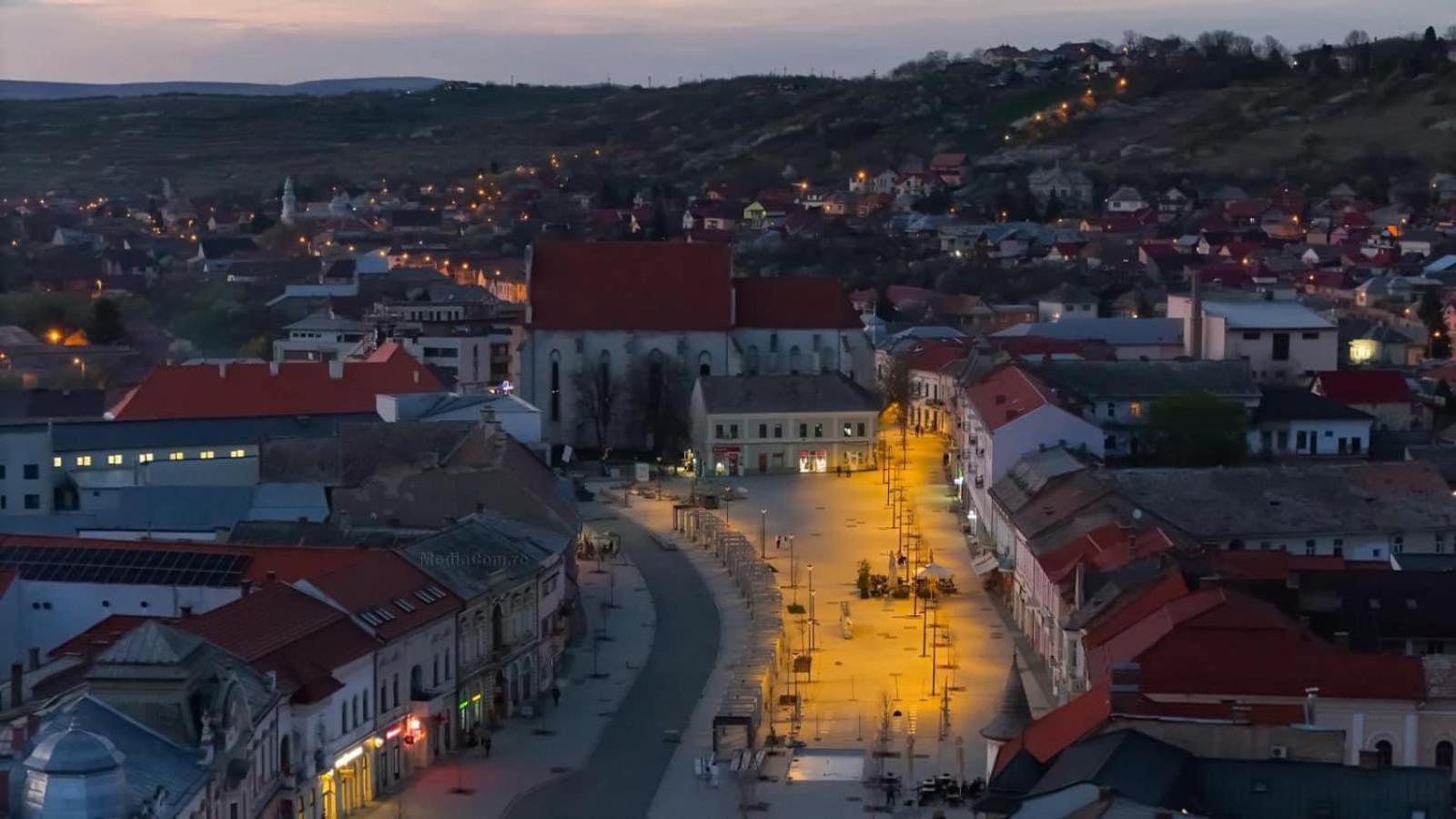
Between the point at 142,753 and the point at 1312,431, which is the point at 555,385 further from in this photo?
the point at 142,753

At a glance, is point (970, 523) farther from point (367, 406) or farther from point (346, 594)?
point (346, 594)

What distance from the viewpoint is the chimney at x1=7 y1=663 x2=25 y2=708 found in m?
21.9

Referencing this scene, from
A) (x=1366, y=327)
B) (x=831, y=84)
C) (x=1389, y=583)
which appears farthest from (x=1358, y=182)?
(x=1389, y=583)

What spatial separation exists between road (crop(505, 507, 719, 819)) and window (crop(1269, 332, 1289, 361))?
55.7 feet

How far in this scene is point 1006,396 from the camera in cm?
4059

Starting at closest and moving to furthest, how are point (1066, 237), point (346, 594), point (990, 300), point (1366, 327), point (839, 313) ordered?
point (346, 594) → point (839, 313) → point (1366, 327) → point (990, 300) → point (1066, 237)

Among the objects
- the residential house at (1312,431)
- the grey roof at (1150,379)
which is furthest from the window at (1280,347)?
the residential house at (1312,431)

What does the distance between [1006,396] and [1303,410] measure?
5624 mm

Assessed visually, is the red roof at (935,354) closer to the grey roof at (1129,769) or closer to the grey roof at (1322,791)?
the grey roof at (1129,769)

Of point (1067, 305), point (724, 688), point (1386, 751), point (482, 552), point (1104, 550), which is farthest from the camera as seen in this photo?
point (1067, 305)

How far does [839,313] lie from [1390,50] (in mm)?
67527

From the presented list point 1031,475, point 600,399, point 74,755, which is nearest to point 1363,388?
point 1031,475

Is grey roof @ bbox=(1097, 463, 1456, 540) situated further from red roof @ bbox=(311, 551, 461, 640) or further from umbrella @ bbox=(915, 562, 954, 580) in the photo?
red roof @ bbox=(311, 551, 461, 640)

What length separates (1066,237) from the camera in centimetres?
8056
